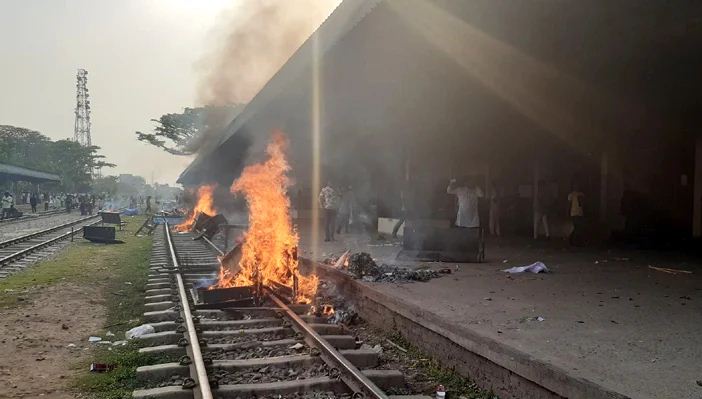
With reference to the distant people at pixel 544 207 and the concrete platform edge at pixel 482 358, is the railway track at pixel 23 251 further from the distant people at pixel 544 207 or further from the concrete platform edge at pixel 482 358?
the distant people at pixel 544 207

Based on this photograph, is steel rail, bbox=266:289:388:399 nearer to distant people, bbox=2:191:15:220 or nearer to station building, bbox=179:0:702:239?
station building, bbox=179:0:702:239

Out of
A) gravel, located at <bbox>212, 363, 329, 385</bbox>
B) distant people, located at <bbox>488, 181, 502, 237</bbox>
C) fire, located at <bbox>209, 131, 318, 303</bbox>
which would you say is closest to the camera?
gravel, located at <bbox>212, 363, 329, 385</bbox>

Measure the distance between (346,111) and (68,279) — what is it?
28.4 ft

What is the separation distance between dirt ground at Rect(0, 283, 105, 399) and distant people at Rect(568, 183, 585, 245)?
10.4 m

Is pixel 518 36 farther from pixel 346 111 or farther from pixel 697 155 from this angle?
pixel 346 111

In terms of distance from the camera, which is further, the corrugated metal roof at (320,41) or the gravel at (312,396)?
the corrugated metal roof at (320,41)

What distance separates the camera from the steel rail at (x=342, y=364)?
436 centimetres

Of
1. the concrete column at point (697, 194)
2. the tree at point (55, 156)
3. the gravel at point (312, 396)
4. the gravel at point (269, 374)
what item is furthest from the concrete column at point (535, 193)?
the tree at point (55, 156)

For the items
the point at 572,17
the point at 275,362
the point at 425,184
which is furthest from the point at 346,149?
the point at 275,362

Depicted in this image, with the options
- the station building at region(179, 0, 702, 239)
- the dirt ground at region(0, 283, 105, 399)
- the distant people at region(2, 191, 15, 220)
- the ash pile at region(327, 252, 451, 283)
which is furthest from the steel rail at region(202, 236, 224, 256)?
the distant people at region(2, 191, 15, 220)

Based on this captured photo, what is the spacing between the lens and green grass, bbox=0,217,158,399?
16.5 ft

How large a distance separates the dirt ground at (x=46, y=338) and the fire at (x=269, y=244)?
85.5 inches

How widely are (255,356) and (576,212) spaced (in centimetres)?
986

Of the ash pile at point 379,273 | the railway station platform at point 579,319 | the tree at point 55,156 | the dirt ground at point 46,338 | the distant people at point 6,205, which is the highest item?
the tree at point 55,156
